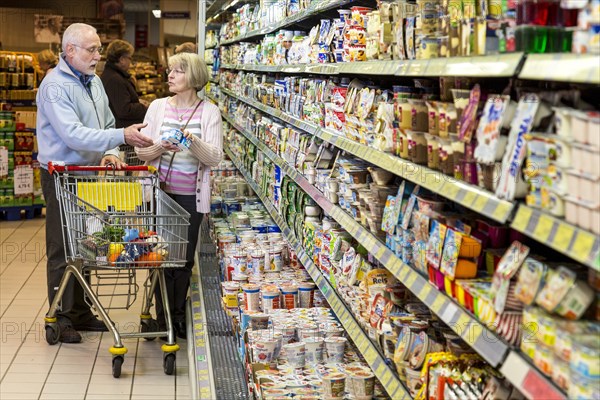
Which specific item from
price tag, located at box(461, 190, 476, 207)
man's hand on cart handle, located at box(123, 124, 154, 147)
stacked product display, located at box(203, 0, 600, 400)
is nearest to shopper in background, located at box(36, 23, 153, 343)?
man's hand on cart handle, located at box(123, 124, 154, 147)

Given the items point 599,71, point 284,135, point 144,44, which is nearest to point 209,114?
point 284,135

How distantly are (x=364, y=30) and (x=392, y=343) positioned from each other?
4.52 feet

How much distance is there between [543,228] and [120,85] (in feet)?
24.9

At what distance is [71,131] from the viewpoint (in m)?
5.04

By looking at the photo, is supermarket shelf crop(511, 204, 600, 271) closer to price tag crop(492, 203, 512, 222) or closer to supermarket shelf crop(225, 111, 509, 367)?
price tag crop(492, 203, 512, 222)

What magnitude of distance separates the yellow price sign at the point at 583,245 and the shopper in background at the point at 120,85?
7612mm

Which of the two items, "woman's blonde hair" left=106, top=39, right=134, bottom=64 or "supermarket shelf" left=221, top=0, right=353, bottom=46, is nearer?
"supermarket shelf" left=221, top=0, right=353, bottom=46

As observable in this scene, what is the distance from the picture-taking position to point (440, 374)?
241 cm

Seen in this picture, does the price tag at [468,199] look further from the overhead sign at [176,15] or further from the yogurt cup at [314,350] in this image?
the overhead sign at [176,15]

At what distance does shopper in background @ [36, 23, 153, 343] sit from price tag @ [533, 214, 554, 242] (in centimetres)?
350

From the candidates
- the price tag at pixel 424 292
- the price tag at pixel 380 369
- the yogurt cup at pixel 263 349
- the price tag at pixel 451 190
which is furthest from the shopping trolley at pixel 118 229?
the price tag at pixel 451 190

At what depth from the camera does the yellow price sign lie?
1554 mm

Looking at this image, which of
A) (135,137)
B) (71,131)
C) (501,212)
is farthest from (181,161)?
(501,212)

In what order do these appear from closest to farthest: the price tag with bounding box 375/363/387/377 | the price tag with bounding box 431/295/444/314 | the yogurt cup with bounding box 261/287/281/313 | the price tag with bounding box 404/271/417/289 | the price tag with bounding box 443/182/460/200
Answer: the price tag with bounding box 443/182/460/200, the price tag with bounding box 431/295/444/314, the price tag with bounding box 404/271/417/289, the price tag with bounding box 375/363/387/377, the yogurt cup with bounding box 261/287/281/313
